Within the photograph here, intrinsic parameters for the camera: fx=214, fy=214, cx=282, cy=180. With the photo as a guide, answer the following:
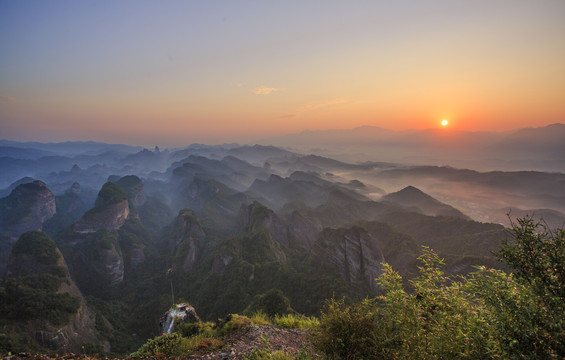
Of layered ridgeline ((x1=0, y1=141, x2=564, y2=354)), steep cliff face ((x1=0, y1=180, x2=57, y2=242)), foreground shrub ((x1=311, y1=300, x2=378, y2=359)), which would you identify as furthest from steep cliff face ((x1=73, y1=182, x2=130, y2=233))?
foreground shrub ((x1=311, y1=300, x2=378, y2=359))

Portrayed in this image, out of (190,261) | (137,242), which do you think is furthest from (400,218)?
(137,242)

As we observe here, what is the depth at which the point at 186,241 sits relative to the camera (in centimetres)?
7969

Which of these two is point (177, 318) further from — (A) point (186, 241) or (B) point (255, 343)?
(A) point (186, 241)

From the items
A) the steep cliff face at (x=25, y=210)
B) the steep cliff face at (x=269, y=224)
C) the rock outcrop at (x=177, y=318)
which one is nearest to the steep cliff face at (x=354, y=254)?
the steep cliff face at (x=269, y=224)

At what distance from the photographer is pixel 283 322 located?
45.8 ft

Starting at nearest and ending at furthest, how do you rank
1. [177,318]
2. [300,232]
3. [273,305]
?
[177,318]
[273,305]
[300,232]

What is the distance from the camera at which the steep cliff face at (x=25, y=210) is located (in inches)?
3841

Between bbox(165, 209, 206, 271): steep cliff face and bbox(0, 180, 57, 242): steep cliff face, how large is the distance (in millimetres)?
69561

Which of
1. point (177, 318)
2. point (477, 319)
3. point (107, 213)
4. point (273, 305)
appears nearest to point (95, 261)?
point (107, 213)

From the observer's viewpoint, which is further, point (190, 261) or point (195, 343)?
point (190, 261)

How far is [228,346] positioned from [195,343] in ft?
5.11

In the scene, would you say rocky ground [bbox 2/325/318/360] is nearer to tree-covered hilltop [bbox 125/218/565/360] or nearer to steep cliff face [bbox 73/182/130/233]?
Result: tree-covered hilltop [bbox 125/218/565/360]

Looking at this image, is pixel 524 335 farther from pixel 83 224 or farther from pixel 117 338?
pixel 83 224

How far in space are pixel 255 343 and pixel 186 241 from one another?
78506mm
